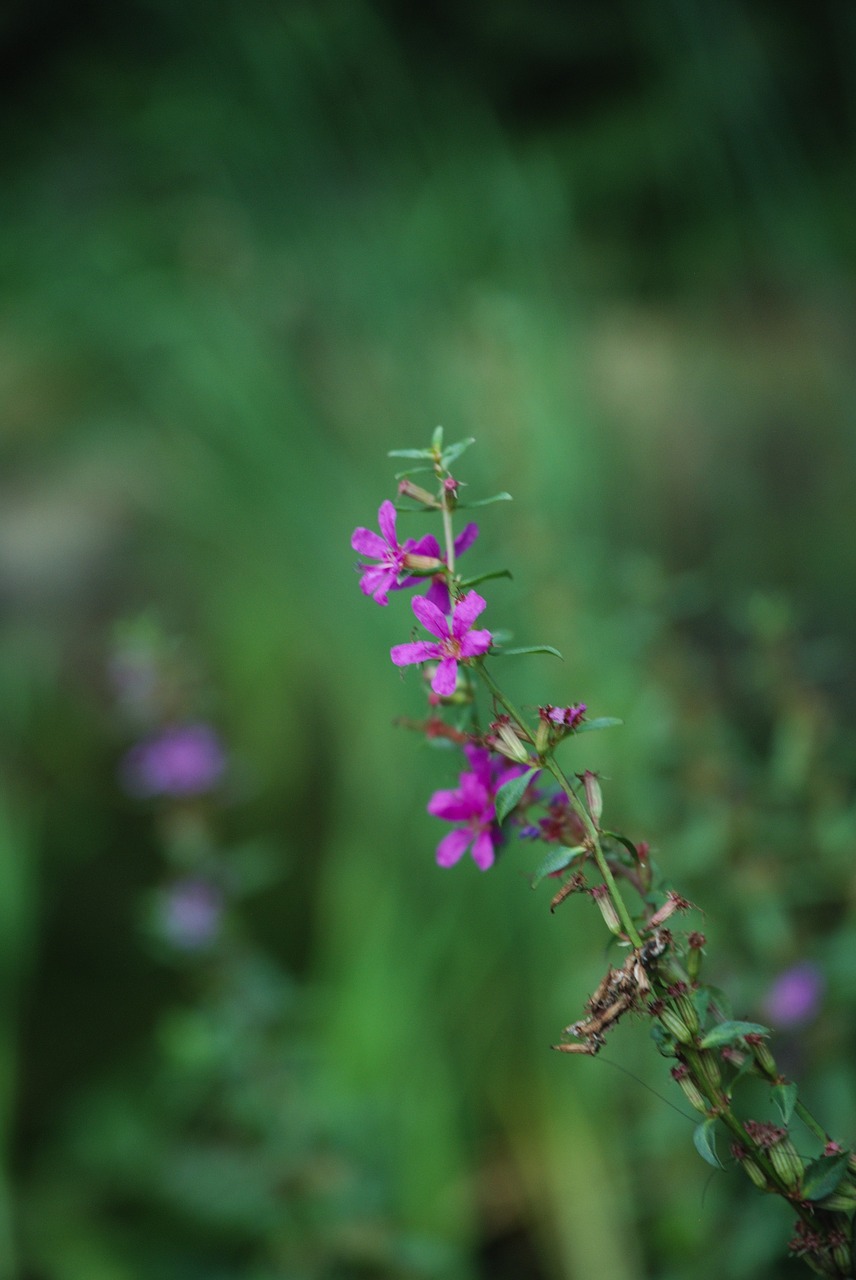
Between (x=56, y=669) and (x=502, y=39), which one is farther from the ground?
(x=502, y=39)

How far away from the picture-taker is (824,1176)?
37 centimetres

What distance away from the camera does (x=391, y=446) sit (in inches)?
53.3

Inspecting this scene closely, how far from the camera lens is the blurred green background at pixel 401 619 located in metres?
1.06

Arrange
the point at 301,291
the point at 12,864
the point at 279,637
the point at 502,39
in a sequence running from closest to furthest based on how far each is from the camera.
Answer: the point at 12,864 < the point at 301,291 < the point at 279,637 < the point at 502,39

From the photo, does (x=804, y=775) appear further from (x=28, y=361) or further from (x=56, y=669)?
(x=28, y=361)

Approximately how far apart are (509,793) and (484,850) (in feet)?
0.16

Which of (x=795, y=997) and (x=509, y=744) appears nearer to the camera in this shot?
(x=509, y=744)

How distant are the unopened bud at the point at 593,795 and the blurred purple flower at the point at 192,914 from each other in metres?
0.75

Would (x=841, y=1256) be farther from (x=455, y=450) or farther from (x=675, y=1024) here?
(x=455, y=450)

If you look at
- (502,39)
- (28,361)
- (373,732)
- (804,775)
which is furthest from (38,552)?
(804,775)

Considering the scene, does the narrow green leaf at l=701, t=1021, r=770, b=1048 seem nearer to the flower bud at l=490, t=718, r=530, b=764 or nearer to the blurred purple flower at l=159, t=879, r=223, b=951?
the flower bud at l=490, t=718, r=530, b=764

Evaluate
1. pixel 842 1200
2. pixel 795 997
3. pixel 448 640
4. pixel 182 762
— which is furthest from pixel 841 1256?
pixel 182 762

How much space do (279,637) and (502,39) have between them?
1.24 meters

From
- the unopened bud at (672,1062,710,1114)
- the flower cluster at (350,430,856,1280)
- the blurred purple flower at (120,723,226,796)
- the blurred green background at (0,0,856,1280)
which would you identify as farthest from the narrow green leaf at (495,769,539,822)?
the blurred purple flower at (120,723,226,796)
